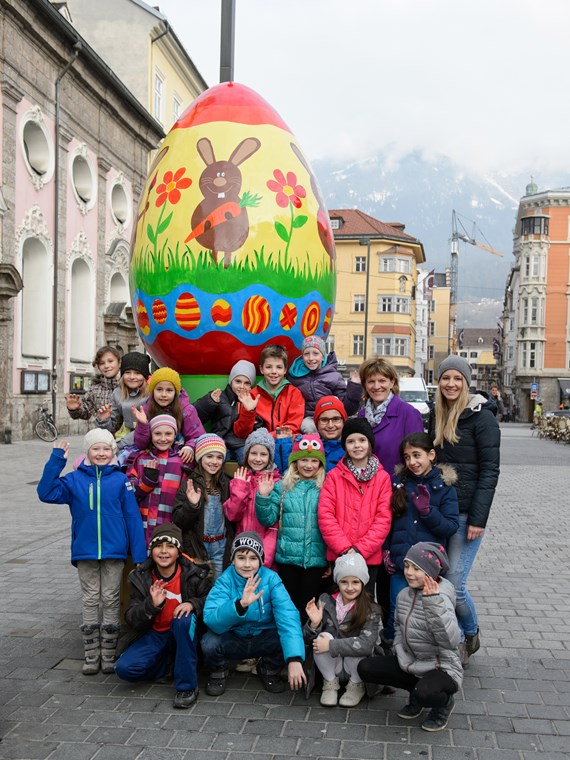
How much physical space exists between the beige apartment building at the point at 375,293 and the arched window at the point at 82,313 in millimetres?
32592

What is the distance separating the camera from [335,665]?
4.27 meters

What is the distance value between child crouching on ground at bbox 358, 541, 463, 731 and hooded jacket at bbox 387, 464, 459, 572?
0.82 feet

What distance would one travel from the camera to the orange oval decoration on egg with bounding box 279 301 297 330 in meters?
5.07

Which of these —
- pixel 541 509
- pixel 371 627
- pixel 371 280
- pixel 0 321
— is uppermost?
pixel 371 280

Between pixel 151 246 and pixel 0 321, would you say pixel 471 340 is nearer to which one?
pixel 0 321

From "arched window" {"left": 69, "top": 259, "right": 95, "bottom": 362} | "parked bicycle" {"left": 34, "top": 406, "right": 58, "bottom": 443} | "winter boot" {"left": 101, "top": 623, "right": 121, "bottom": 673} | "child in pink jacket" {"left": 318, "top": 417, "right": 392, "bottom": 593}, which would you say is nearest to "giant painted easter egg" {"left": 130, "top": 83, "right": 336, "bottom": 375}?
"child in pink jacket" {"left": 318, "top": 417, "right": 392, "bottom": 593}

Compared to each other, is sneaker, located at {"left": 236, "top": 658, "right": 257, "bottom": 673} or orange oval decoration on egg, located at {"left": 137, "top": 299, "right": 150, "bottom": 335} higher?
orange oval decoration on egg, located at {"left": 137, "top": 299, "right": 150, "bottom": 335}

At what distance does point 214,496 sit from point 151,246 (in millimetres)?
1668

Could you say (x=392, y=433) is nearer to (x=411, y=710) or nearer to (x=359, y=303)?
(x=411, y=710)

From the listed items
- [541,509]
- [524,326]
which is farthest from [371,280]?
[541,509]

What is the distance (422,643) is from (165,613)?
1410mm

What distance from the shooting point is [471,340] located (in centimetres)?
14662

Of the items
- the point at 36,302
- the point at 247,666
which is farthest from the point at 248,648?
the point at 36,302

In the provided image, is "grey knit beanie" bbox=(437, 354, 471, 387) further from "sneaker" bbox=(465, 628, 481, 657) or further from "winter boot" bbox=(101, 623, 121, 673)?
"winter boot" bbox=(101, 623, 121, 673)
